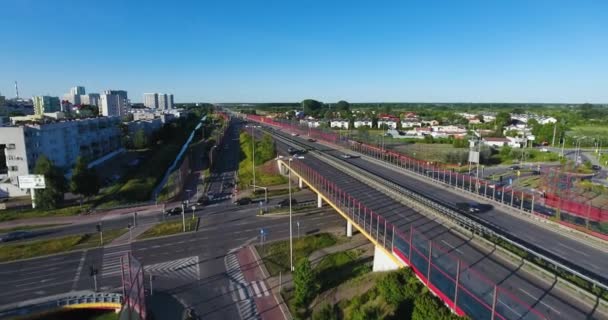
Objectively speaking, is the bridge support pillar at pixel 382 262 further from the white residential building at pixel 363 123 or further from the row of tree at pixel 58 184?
the white residential building at pixel 363 123

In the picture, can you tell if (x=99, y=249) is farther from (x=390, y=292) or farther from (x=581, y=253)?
(x=581, y=253)

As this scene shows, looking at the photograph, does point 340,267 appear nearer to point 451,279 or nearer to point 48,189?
point 451,279

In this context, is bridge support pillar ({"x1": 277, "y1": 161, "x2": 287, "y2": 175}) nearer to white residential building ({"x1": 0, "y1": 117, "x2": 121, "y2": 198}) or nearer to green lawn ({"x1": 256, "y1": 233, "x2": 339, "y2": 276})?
green lawn ({"x1": 256, "y1": 233, "x2": 339, "y2": 276})

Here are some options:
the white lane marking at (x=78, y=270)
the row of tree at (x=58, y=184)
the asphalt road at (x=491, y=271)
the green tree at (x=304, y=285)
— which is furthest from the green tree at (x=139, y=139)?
the green tree at (x=304, y=285)

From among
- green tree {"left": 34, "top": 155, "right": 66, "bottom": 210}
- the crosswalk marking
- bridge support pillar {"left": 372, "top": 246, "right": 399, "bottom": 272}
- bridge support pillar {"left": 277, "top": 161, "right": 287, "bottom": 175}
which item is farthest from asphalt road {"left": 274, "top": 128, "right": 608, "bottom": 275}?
green tree {"left": 34, "top": 155, "right": 66, "bottom": 210}

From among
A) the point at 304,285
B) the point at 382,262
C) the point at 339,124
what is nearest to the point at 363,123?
the point at 339,124

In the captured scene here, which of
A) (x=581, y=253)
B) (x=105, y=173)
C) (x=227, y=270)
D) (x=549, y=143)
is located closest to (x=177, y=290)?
(x=227, y=270)

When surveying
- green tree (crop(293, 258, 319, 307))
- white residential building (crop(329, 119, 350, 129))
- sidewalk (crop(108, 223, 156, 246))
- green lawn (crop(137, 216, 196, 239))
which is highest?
white residential building (crop(329, 119, 350, 129))
